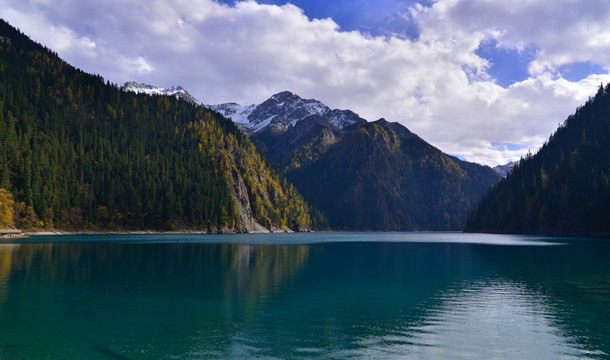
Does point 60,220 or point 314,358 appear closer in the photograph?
point 314,358

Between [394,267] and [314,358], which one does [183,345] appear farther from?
[394,267]

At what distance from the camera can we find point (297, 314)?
29891 millimetres

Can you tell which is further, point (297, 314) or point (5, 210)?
point (5, 210)

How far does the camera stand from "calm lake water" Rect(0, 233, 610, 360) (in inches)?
848

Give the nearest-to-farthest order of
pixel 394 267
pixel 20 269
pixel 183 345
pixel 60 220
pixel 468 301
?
pixel 183 345
pixel 468 301
pixel 20 269
pixel 394 267
pixel 60 220

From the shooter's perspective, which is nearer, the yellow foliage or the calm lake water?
the calm lake water

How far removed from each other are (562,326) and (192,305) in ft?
83.6

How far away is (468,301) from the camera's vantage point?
117 ft

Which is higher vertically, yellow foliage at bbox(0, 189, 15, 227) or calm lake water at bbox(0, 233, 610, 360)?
yellow foliage at bbox(0, 189, 15, 227)

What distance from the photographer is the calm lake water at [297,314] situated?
21.5m

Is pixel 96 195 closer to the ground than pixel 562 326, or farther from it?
farther from it

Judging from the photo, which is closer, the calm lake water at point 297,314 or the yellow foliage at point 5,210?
the calm lake water at point 297,314

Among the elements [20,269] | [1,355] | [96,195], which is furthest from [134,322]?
[96,195]

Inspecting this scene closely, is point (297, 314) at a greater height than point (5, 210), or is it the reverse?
point (5, 210)
